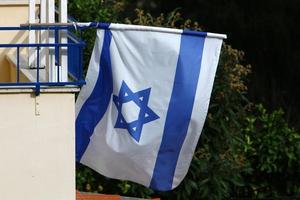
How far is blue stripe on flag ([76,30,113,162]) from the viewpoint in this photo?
6359 millimetres

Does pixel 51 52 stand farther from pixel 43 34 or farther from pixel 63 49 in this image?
pixel 43 34

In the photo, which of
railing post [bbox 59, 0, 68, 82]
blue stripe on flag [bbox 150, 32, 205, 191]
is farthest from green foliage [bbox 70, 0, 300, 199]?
blue stripe on flag [bbox 150, 32, 205, 191]

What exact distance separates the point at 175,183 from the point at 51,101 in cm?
102

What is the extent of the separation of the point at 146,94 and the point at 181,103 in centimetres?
22

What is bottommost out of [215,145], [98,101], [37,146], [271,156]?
[271,156]

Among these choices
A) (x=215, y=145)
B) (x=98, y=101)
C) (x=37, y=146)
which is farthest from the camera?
(x=215, y=145)

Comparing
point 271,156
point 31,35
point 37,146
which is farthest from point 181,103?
point 271,156

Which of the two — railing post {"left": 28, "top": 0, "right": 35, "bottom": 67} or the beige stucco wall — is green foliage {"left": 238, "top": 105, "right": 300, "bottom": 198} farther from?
the beige stucco wall

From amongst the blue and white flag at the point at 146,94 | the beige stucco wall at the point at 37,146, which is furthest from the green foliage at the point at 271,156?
the beige stucco wall at the point at 37,146

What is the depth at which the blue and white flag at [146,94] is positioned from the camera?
6.32 m

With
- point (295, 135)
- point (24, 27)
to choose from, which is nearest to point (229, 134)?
point (295, 135)

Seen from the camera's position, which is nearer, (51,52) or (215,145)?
(51,52)

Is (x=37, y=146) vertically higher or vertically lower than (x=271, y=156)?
higher

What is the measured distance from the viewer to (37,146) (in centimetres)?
596
